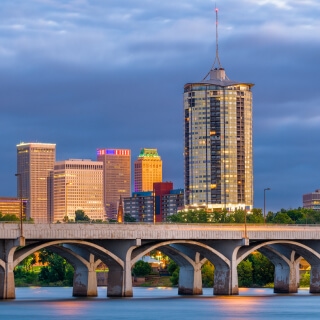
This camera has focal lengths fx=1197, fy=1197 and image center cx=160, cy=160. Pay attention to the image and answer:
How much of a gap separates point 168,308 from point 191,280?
25279 millimetres

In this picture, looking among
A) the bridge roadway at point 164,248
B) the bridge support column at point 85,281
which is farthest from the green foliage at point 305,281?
the bridge support column at point 85,281

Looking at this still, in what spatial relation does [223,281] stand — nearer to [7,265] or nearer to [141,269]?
[7,265]

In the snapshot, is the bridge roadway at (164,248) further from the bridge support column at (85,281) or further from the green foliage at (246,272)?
the green foliage at (246,272)

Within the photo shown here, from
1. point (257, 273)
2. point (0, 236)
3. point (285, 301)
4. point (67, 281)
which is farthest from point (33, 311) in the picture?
point (67, 281)

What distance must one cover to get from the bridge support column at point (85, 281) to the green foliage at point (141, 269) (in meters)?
58.9

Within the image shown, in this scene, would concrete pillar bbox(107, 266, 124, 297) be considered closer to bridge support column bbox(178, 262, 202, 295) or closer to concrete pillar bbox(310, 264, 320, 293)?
bridge support column bbox(178, 262, 202, 295)

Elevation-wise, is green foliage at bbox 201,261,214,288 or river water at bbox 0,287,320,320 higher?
green foliage at bbox 201,261,214,288

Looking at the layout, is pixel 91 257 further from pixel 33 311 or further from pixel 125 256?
pixel 33 311

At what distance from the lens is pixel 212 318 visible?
9756 centimetres

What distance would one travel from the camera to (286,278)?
14262cm

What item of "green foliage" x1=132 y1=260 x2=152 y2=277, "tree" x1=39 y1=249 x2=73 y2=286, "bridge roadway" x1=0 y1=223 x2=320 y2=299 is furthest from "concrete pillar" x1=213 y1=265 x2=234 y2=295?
"tree" x1=39 y1=249 x2=73 y2=286

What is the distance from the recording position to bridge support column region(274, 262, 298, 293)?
142000mm

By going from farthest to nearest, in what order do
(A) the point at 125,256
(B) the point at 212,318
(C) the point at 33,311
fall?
(A) the point at 125,256 < (C) the point at 33,311 < (B) the point at 212,318

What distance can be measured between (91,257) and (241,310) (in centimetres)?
2602
